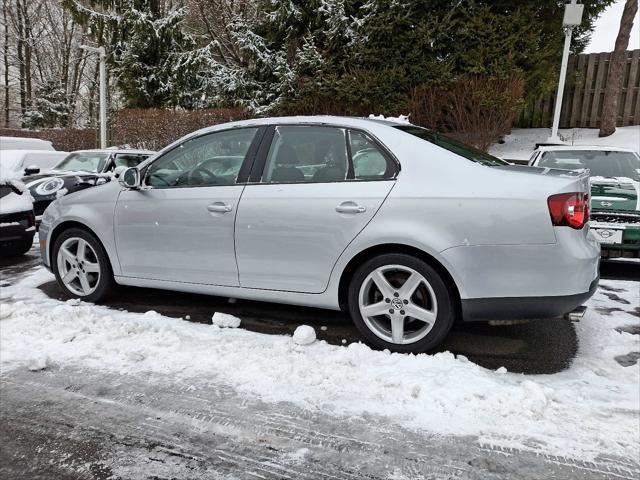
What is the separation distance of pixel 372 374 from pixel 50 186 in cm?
753

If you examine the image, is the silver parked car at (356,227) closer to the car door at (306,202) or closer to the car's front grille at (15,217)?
the car door at (306,202)

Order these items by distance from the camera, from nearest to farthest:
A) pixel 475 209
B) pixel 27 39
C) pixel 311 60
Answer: pixel 475 209, pixel 311 60, pixel 27 39

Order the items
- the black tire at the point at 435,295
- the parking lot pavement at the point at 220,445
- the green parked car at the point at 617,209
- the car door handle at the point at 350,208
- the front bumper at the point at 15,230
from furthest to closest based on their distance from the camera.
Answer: the front bumper at the point at 15,230 → the green parked car at the point at 617,209 → the car door handle at the point at 350,208 → the black tire at the point at 435,295 → the parking lot pavement at the point at 220,445

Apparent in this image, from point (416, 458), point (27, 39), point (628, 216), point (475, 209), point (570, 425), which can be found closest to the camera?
point (416, 458)

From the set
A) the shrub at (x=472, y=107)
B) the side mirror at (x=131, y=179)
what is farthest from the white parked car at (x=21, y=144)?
the side mirror at (x=131, y=179)

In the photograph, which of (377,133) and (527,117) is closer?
(377,133)

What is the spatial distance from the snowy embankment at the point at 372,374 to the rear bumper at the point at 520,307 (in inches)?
13.2

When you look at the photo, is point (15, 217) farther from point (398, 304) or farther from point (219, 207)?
point (398, 304)

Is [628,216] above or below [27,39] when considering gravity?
below

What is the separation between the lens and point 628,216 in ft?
17.4

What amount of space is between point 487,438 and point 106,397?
2.04m

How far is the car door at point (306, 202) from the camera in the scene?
130 inches

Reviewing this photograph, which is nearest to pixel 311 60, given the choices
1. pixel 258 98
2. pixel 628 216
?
pixel 258 98

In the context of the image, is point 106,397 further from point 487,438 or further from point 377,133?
point 377,133
